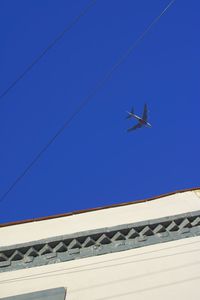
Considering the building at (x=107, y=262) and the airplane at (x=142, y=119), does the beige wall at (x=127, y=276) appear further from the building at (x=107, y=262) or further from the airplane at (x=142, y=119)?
the airplane at (x=142, y=119)

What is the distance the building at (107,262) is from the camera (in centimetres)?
710

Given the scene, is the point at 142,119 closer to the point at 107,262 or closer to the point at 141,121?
the point at 141,121

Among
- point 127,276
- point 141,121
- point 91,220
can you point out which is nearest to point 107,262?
point 127,276

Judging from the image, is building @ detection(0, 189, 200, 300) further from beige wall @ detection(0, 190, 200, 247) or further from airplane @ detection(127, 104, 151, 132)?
airplane @ detection(127, 104, 151, 132)

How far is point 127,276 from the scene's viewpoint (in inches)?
293

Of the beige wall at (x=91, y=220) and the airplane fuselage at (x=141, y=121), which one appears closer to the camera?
the beige wall at (x=91, y=220)

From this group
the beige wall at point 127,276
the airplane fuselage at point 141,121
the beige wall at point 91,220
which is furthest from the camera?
the airplane fuselage at point 141,121

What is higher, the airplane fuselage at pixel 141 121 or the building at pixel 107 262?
the airplane fuselage at pixel 141 121

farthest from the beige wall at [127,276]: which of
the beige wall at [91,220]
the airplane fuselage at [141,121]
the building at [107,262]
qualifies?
the airplane fuselage at [141,121]

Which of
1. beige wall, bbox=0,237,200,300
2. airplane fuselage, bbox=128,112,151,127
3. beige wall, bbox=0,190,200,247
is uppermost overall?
airplane fuselage, bbox=128,112,151,127

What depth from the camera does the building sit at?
Answer: 23.3ft

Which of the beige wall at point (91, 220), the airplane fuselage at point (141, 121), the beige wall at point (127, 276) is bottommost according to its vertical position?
the beige wall at point (127, 276)

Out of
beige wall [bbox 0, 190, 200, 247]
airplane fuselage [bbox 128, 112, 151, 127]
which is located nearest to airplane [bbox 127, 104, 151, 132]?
airplane fuselage [bbox 128, 112, 151, 127]

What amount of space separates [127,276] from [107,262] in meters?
0.59
